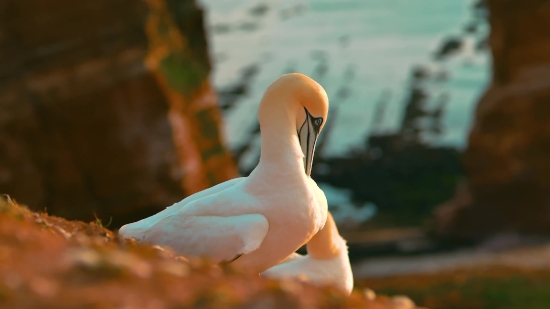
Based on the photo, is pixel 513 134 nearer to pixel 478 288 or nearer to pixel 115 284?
pixel 478 288

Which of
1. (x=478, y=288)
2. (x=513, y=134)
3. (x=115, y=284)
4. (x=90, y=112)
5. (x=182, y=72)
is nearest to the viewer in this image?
(x=115, y=284)

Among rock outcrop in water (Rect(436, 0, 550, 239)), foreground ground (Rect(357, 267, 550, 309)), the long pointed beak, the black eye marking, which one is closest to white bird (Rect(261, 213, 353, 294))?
the long pointed beak

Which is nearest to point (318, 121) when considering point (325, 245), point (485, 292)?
point (325, 245)

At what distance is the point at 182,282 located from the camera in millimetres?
2725

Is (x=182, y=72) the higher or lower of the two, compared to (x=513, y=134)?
higher

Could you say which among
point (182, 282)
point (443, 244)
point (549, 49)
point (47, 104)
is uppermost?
point (182, 282)

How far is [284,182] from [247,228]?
1.41 ft

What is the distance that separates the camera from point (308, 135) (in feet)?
18.2

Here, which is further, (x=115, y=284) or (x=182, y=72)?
(x=182, y=72)

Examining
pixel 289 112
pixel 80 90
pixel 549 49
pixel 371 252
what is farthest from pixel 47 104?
pixel 549 49

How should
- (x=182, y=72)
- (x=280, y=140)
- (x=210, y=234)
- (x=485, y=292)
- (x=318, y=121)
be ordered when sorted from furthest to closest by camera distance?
1. (x=182, y=72)
2. (x=485, y=292)
3. (x=318, y=121)
4. (x=280, y=140)
5. (x=210, y=234)

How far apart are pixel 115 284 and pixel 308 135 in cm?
316

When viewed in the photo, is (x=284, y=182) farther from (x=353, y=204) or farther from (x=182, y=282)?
(x=353, y=204)

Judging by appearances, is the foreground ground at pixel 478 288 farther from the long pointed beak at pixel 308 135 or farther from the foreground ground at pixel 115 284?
the foreground ground at pixel 115 284
